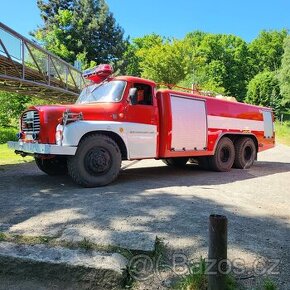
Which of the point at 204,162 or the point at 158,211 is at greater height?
the point at 204,162

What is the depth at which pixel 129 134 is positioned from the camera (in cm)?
806

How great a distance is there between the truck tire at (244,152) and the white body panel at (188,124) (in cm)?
174

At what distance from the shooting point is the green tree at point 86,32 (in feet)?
135

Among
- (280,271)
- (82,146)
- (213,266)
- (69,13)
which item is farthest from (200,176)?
(69,13)

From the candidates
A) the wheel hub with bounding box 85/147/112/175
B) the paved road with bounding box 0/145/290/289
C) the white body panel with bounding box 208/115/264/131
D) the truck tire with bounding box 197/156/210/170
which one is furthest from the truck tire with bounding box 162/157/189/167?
the wheel hub with bounding box 85/147/112/175

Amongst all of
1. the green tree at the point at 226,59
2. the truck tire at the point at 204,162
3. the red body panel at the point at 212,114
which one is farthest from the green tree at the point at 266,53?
the truck tire at the point at 204,162

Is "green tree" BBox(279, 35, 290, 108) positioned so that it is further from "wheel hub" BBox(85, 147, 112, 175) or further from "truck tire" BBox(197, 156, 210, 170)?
"wheel hub" BBox(85, 147, 112, 175)

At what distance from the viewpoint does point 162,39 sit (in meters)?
45.2

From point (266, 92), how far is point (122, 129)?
49848 mm

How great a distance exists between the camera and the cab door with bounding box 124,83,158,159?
810 centimetres

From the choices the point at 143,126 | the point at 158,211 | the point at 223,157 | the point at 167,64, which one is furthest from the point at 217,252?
the point at 167,64

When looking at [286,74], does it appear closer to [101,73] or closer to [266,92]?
[266,92]

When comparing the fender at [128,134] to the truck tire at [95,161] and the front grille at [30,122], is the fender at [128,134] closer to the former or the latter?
the truck tire at [95,161]

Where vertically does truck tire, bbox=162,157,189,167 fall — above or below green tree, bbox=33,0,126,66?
below
